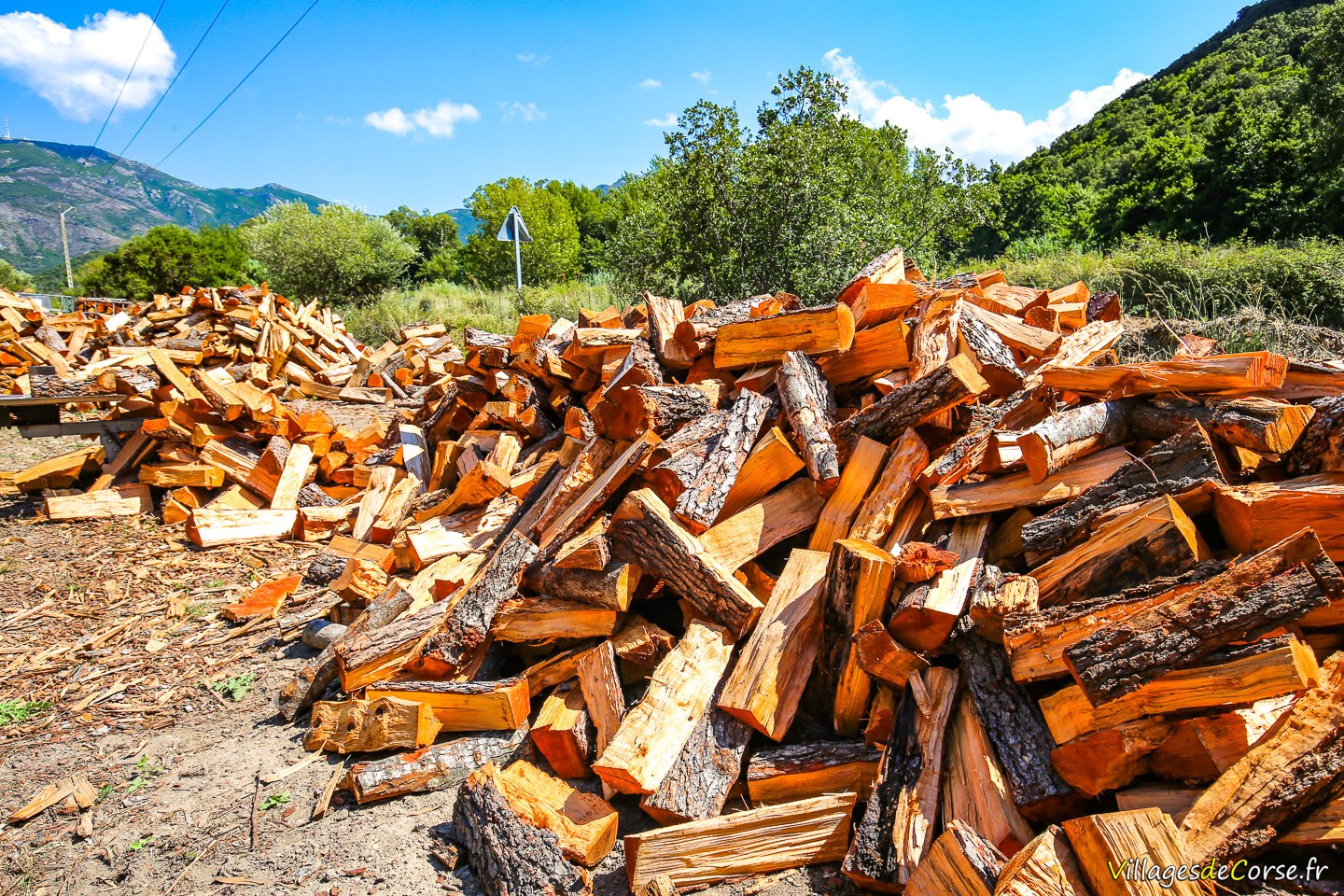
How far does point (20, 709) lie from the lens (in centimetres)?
307

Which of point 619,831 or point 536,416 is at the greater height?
point 536,416

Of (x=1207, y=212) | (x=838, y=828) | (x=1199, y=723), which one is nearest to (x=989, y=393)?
(x=1199, y=723)

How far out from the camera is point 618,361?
13.3ft

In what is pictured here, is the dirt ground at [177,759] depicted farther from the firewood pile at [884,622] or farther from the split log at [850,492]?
the split log at [850,492]

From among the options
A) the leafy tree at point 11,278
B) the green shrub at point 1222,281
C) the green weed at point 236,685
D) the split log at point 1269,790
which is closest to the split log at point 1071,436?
the split log at point 1269,790

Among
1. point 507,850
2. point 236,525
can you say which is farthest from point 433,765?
point 236,525

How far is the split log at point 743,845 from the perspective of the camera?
6.23ft

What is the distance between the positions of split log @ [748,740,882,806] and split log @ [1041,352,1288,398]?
172 cm

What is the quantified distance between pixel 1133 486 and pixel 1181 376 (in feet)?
2.44

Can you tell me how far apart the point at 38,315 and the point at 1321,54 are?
1000 inches

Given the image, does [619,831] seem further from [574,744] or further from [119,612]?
[119,612]

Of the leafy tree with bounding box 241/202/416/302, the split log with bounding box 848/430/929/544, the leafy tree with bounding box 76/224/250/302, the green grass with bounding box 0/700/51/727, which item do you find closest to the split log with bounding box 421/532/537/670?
the split log with bounding box 848/430/929/544

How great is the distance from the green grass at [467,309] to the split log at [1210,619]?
11.1 meters

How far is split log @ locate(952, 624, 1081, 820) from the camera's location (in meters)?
1.75
